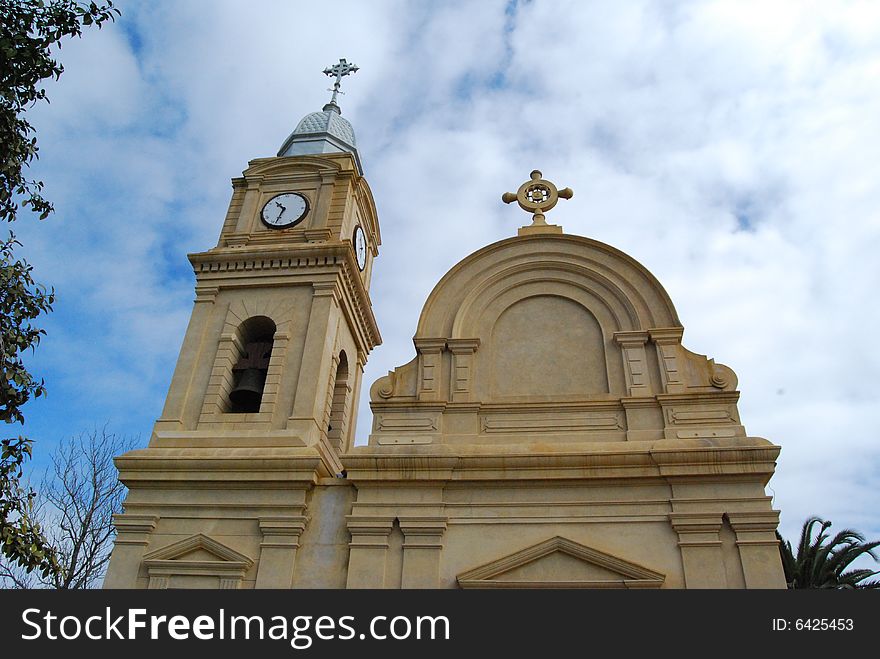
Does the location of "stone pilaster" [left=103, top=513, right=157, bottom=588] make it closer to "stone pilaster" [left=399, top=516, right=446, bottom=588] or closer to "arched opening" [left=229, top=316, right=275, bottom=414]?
"arched opening" [left=229, top=316, right=275, bottom=414]

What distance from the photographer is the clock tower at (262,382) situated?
41.8 ft

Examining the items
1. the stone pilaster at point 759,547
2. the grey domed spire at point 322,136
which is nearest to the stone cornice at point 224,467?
the stone pilaster at point 759,547

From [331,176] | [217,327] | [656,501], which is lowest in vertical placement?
[656,501]

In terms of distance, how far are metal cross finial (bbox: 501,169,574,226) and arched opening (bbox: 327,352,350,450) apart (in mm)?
5489

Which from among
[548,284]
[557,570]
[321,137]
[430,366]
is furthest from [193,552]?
[321,137]

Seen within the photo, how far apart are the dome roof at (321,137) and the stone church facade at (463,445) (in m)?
5.25

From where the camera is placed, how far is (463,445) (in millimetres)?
13281
